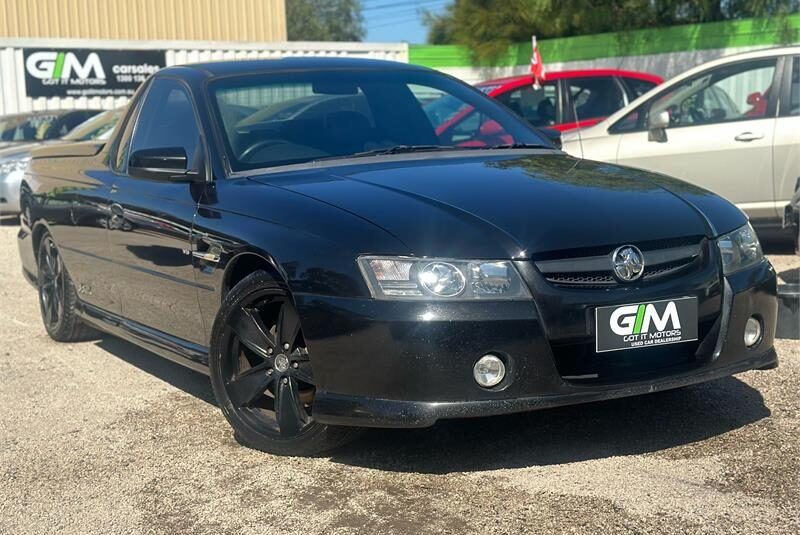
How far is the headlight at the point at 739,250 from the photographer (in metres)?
A: 4.19

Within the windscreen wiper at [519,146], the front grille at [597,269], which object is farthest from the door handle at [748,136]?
the front grille at [597,269]

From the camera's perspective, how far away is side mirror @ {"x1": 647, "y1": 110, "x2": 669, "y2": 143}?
8.81 m

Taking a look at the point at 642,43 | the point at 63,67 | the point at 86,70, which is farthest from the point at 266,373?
the point at 642,43

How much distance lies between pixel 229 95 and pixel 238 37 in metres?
28.3

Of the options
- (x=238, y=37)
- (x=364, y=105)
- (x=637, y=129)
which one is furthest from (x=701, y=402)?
(x=238, y=37)

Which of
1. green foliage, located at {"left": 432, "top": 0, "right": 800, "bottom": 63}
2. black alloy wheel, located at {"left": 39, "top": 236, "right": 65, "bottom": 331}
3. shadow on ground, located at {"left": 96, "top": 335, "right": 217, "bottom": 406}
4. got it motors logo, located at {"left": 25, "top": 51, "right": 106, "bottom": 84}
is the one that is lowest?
shadow on ground, located at {"left": 96, "top": 335, "right": 217, "bottom": 406}

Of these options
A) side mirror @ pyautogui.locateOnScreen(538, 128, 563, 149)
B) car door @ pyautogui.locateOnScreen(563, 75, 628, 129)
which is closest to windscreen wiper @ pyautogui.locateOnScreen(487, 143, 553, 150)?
side mirror @ pyautogui.locateOnScreen(538, 128, 563, 149)

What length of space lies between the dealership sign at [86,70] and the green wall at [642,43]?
265 inches

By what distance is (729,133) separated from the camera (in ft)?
28.9

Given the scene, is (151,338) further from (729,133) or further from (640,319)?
(729,133)

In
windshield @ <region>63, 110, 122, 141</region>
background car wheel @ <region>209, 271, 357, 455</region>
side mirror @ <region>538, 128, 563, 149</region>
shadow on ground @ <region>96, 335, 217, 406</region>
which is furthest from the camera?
windshield @ <region>63, 110, 122, 141</region>

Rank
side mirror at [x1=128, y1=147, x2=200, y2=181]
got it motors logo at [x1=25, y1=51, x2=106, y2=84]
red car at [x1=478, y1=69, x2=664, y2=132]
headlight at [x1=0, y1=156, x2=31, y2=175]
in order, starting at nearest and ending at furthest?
1. side mirror at [x1=128, y1=147, x2=200, y2=181]
2. red car at [x1=478, y1=69, x2=664, y2=132]
3. headlight at [x1=0, y1=156, x2=31, y2=175]
4. got it motors logo at [x1=25, y1=51, x2=106, y2=84]

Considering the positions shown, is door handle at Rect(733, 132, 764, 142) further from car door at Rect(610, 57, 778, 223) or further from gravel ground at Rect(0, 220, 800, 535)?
gravel ground at Rect(0, 220, 800, 535)

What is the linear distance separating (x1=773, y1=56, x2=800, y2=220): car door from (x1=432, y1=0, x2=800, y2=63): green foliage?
13825mm
